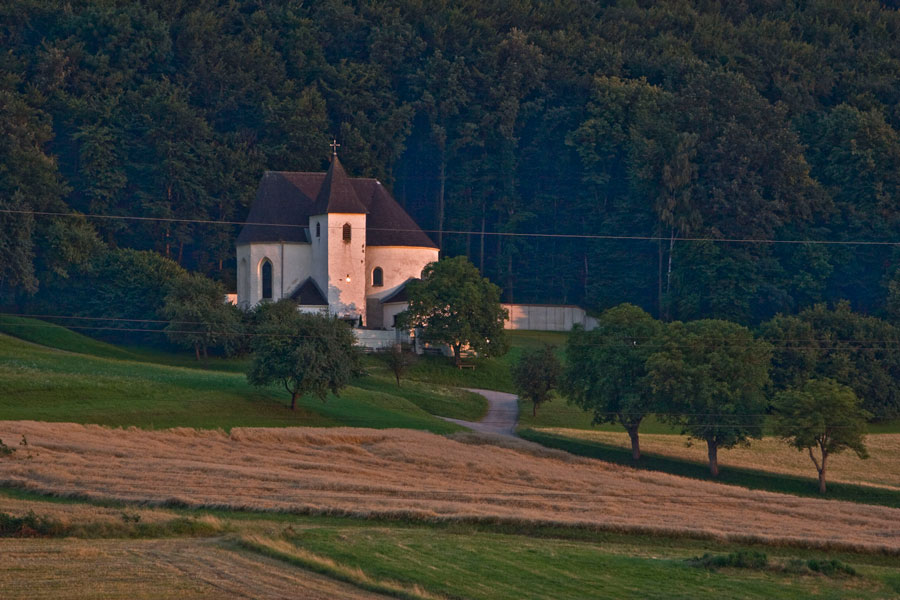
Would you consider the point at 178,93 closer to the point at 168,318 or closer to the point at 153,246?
the point at 153,246

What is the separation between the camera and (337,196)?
294 ft

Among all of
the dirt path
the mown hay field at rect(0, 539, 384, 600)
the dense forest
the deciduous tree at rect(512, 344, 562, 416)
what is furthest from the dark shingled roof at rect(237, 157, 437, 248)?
the mown hay field at rect(0, 539, 384, 600)

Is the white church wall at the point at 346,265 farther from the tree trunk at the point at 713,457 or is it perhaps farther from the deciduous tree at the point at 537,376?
the tree trunk at the point at 713,457

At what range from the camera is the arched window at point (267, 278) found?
91.3m

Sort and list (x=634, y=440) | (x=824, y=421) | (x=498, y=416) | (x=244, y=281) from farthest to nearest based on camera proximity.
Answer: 1. (x=244, y=281)
2. (x=498, y=416)
3. (x=634, y=440)
4. (x=824, y=421)

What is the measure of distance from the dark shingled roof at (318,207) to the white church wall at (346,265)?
85 centimetres

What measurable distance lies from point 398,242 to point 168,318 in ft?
55.8

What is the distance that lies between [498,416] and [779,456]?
49.0ft

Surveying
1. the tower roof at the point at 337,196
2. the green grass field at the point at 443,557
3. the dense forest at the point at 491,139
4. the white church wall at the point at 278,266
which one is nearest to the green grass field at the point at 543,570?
the green grass field at the point at 443,557

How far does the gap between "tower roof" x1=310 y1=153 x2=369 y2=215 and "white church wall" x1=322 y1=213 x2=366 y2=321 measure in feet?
1.74

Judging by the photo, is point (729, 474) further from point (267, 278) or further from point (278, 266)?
point (267, 278)

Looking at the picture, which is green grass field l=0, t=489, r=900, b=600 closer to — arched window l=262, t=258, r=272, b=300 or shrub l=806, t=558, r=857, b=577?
shrub l=806, t=558, r=857, b=577

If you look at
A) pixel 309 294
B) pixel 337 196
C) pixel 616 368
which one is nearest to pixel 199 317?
Result: pixel 309 294

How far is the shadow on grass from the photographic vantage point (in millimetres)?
54656
